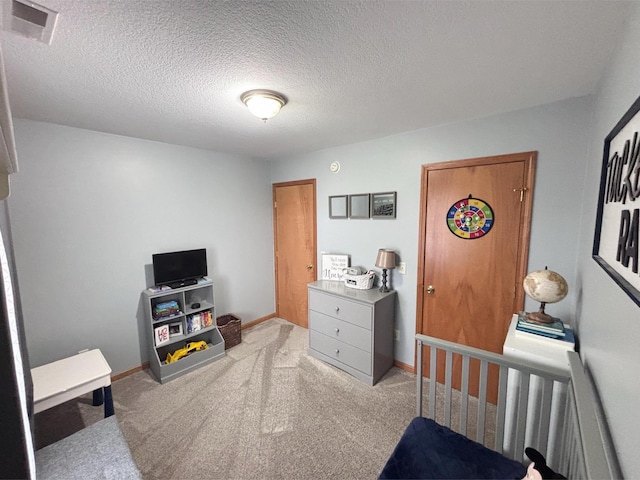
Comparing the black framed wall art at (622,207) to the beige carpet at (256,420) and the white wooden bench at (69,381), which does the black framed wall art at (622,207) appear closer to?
the beige carpet at (256,420)

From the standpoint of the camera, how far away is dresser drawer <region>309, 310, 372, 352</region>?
8.16ft

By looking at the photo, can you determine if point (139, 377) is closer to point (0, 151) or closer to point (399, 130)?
point (0, 151)

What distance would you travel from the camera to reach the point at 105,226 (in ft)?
8.07

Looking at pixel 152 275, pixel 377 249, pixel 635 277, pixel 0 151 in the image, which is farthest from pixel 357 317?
pixel 0 151

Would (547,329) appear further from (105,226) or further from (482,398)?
(105,226)

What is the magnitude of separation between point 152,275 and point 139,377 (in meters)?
1.00

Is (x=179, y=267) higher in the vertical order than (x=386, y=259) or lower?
lower

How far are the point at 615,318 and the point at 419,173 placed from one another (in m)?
1.80

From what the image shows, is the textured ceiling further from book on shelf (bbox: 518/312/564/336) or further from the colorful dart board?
book on shelf (bbox: 518/312/564/336)

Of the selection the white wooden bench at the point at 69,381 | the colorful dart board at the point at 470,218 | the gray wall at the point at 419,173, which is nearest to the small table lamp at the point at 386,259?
the gray wall at the point at 419,173

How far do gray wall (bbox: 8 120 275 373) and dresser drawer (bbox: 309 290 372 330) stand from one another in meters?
1.27

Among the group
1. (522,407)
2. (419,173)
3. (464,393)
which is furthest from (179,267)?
(522,407)

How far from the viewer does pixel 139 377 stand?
2.63m

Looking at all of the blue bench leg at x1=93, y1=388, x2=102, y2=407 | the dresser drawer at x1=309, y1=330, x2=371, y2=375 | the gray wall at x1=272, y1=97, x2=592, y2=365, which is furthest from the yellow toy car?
the gray wall at x1=272, y1=97, x2=592, y2=365
